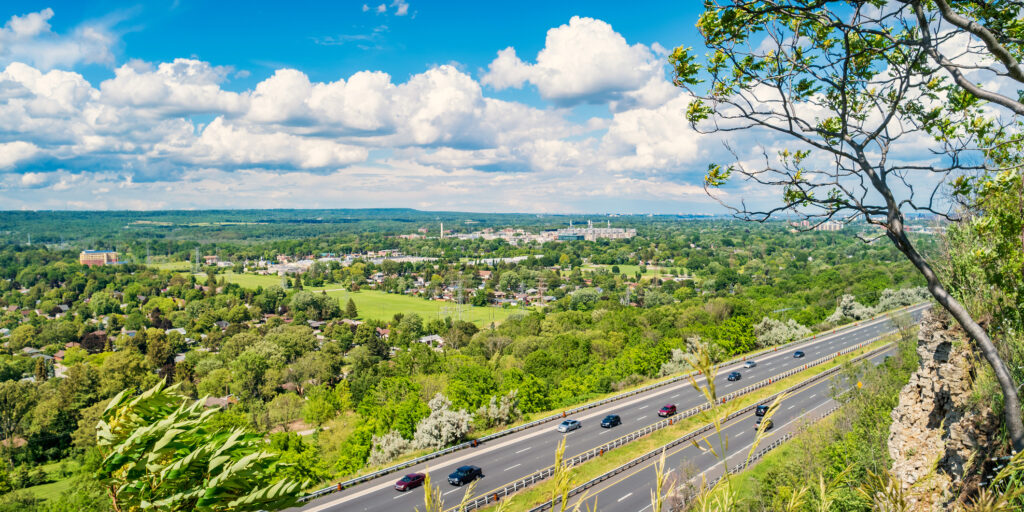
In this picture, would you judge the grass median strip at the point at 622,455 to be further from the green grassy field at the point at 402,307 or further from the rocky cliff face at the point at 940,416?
the green grassy field at the point at 402,307

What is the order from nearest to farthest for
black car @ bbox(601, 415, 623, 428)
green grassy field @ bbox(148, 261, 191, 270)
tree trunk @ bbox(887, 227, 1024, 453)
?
tree trunk @ bbox(887, 227, 1024, 453)
black car @ bbox(601, 415, 623, 428)
green grassy field @ bbox(148, 261, 191, 270)

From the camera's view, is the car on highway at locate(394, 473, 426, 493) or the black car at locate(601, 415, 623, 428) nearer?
the car on highway at locate(394, 473, 426, 493)

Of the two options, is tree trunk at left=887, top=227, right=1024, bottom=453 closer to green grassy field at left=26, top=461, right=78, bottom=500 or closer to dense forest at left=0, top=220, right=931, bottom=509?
dense forest at left=0, top=220, right=931, bottom=509

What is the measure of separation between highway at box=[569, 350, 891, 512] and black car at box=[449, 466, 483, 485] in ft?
18.1

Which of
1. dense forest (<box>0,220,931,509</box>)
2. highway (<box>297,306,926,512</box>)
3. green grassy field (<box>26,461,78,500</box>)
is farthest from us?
green grassy field (<box>26,461,78,500</box>)

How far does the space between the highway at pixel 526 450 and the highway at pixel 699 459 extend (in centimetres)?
343

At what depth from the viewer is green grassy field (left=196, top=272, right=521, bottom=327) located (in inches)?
4013

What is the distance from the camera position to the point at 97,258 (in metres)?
188

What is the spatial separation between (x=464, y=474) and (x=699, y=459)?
13241 millimetres

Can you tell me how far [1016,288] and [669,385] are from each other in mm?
39167

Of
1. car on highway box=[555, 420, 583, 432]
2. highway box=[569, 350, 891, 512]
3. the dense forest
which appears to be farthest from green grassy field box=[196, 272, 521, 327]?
highway box=[569, 350, 891, 512]

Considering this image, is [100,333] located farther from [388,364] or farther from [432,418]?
[432,418]

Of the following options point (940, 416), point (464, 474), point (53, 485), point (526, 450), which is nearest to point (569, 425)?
point (526, 450)

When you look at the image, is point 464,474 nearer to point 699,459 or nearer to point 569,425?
point 569,425
